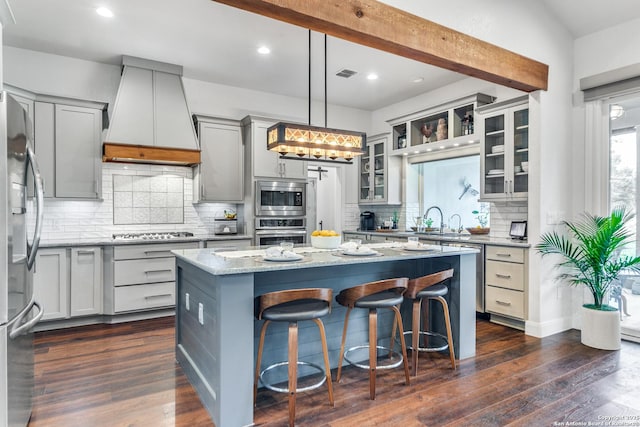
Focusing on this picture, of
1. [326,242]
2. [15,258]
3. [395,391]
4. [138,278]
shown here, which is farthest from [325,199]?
[15,258]

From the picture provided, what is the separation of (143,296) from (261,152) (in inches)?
89.8

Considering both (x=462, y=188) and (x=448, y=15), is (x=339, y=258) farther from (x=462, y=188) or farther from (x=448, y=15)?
(x=462, y=188)

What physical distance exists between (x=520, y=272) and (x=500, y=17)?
96.5 inches

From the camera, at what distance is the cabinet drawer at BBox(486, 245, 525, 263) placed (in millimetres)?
3969

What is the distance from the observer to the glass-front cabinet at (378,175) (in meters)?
6.18

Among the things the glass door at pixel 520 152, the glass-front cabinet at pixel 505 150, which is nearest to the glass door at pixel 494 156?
the glass-front cabinet at pixel 505 150

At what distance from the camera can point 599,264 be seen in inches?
140

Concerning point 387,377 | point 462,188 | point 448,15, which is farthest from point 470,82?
point 387,377

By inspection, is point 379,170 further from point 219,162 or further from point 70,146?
point 70,146

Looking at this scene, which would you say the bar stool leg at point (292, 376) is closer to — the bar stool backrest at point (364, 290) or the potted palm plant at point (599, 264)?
the bar stool backrest at point (364, 290)

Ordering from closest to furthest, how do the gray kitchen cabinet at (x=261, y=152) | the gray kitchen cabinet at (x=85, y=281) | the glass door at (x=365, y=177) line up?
1. the gray kitchen cabinet at (x=85, y=281)
2. the gray kitchen cabinet at (x=261, y=152)
3. the glass door at (x=365, y=177)

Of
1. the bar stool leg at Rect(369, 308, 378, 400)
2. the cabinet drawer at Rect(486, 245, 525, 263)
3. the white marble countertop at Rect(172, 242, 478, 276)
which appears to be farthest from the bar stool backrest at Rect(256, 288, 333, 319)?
the cabinet drawer at Rect(486, 245, 525, 263)

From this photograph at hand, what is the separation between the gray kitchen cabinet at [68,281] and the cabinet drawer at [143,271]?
0.68 feet

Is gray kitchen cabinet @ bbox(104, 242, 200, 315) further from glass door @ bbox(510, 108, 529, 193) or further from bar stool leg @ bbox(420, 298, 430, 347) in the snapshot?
glass door @ bbox(510, 108, 529, 193)
